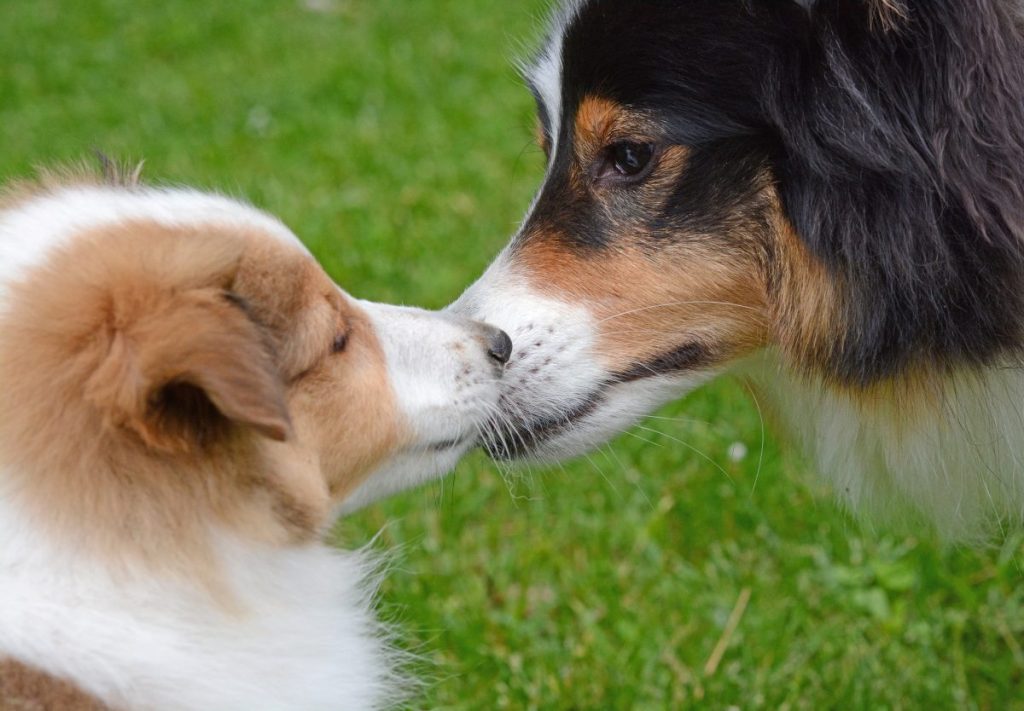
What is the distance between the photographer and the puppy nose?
272 centimetres

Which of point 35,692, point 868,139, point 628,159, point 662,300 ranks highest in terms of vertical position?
point 868,139

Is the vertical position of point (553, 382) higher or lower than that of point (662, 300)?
lower

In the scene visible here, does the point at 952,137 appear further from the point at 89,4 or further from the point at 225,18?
the point at 89,4

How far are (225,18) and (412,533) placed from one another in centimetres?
674

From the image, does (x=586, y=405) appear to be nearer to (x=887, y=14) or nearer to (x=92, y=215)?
(x=887, y=14)

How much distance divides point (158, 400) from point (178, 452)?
0.15m

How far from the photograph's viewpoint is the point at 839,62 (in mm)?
2531

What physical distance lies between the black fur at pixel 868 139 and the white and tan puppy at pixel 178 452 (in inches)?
34.1

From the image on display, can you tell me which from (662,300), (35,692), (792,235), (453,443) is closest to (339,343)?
(453,443)

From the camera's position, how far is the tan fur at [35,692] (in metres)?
1.93

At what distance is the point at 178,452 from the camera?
2059mm

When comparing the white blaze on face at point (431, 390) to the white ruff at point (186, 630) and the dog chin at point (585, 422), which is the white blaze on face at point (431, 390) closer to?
the dog chin at point (585, 422)

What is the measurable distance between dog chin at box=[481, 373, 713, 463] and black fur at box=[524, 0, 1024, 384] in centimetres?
38

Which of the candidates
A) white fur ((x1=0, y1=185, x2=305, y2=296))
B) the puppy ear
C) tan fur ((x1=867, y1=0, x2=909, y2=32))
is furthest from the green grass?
tan fur ((x1=867, y1=0, x2=909, y2=32))
